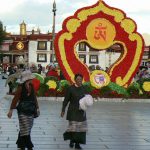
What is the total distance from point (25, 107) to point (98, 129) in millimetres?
4022

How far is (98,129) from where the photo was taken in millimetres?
13211

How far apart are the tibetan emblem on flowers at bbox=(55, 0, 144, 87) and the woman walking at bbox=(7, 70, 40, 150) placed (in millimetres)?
14356

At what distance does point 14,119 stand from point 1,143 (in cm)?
427

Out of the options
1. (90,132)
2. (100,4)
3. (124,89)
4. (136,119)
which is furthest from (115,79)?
(90,132)

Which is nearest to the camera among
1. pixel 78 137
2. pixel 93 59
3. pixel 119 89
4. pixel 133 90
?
pixel 78 137

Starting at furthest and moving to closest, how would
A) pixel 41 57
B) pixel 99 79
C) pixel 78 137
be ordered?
pixel 41 57
pixel 99 79
pixel 78 137

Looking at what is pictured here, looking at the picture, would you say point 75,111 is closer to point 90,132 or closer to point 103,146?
point 103,146

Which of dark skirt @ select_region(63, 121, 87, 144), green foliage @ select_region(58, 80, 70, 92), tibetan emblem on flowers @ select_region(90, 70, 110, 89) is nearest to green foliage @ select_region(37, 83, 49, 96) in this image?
green foliage @ select_region(58, 80, 70, 92)

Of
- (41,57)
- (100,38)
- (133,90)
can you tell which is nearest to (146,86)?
(133,90)

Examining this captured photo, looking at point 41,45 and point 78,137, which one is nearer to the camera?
point 78,137

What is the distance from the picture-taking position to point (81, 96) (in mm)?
10445

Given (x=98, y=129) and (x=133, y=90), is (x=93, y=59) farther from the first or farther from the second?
(x=98, y=129)

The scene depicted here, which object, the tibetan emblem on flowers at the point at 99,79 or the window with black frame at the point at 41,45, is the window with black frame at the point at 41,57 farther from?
the tibetan emblem on flowers at the point at 99,79

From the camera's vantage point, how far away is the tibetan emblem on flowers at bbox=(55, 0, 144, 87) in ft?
79.5
